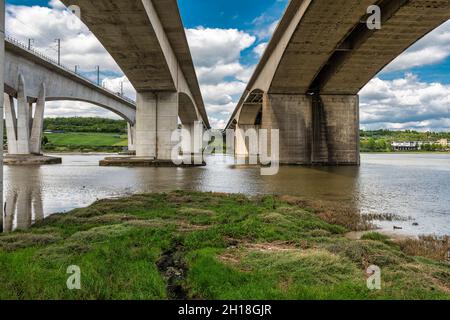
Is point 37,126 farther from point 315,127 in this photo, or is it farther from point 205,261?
point 205,261

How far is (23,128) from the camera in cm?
4412

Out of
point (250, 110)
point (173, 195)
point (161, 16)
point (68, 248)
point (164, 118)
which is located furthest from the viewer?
point (250, 110)

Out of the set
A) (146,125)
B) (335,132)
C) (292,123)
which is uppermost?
(292,123)

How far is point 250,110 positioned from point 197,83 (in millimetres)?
27297

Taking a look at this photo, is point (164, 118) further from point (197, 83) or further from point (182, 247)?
point (182, 247)

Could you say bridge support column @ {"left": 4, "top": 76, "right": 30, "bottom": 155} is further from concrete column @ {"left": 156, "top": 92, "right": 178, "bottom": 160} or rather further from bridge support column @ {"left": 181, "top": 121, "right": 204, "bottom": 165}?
bridge support column @ {"left": 181, "top": 121, "right": 204, "bottom": 165}

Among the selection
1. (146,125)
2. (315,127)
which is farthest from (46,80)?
(315,127)

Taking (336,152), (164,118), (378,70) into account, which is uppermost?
(378,70)

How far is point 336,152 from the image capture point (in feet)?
141

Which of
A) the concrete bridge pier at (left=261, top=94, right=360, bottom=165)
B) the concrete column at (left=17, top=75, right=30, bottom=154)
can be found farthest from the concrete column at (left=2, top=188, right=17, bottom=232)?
the concrete bridge pier at (left=261, top=94, right=360, bottom=165)

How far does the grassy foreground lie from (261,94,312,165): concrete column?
33512 mm

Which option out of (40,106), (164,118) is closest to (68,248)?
(164,118)

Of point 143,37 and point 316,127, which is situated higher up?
point 143,37

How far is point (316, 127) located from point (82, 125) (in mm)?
174950
